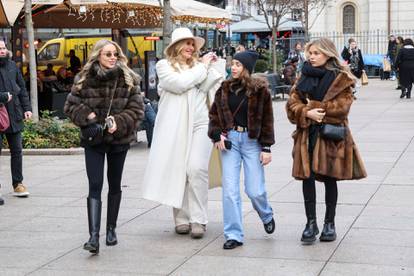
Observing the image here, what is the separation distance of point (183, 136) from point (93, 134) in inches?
38.8

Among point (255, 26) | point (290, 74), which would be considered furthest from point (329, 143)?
point (255, 26)

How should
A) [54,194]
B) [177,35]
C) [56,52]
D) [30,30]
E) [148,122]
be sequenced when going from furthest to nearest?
[56,52], [30,30], [148,122], [54,194], [177,35]

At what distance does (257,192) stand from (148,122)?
651 cm

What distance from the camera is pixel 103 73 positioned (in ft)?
22.2

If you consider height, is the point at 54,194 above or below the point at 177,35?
A: below

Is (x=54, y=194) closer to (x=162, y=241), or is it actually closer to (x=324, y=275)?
(x=162, y=241)

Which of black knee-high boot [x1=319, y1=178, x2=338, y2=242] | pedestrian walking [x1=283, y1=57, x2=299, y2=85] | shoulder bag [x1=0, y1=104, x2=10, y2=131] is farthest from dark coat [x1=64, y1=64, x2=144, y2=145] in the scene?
pedestrian walking [x1=283, y1=57, x2=299, y2=85]

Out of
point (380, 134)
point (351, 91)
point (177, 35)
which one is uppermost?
point (177, 35)

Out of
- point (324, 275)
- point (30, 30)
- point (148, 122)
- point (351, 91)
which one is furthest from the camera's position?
point (30, 30)

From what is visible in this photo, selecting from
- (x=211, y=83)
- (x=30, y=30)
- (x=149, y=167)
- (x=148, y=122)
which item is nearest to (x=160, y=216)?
(x=149, y=167)

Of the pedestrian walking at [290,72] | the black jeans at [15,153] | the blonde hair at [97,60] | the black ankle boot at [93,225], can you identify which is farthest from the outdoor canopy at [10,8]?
the pedestrian walking at [290,72]

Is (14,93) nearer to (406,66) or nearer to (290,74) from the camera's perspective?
(406,66)

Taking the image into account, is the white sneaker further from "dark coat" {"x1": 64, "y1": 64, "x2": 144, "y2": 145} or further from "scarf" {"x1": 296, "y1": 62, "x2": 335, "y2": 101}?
"scarf" {"x1": 296, "y1": 62, "x2": 335, "y2": 101}

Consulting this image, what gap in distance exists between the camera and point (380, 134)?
14.7 m
